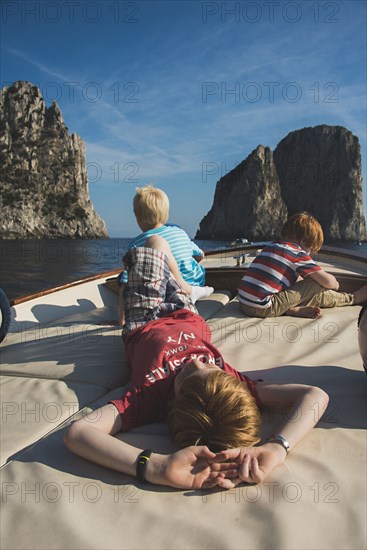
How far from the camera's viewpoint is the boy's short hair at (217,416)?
1.36 meters

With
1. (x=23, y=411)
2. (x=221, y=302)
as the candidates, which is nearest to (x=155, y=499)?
(x=23, y=411)

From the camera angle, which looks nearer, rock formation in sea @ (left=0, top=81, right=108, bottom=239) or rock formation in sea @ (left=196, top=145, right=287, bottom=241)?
rock formation in sea @ (left=0, top=81, right=108, bottom=239)

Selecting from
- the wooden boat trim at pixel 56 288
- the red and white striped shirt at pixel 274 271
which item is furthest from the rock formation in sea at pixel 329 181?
the red and white striped shirt at pixel 274 271

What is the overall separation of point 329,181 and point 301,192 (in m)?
7.24

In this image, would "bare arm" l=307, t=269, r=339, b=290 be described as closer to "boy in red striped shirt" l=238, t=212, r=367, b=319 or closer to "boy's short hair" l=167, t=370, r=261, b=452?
"boy in red striped shirt" l=238, t=212, r=367, b=319

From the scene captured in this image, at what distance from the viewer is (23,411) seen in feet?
6.44

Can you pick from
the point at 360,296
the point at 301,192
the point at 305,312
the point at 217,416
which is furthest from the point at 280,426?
the point at 301,192

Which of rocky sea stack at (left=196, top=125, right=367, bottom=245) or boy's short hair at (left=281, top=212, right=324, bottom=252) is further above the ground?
rocky sea stack at (left=196, top=125, right=367, bottom=245)

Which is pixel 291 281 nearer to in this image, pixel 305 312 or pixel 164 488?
pixel 305 312

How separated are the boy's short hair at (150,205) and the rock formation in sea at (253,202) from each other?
90773mm

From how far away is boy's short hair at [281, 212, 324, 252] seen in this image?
3.46 m

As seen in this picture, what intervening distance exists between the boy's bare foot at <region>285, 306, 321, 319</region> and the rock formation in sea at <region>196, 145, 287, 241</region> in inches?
3560

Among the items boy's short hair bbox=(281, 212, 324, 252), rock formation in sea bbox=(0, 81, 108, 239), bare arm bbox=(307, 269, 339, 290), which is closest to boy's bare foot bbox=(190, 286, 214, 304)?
boy's short hair bbox=(281, 212, 324, 252)

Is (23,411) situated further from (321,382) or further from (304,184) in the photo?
(304,184)
